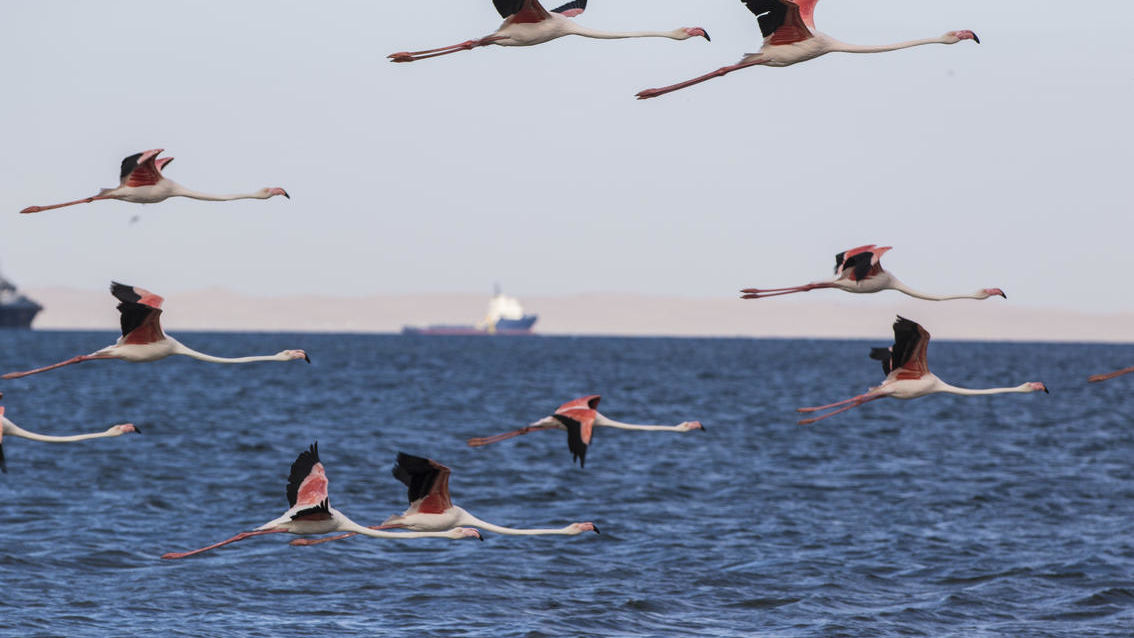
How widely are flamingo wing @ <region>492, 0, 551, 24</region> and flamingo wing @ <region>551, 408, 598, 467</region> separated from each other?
12.2 feet

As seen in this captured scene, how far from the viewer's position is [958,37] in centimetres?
1384

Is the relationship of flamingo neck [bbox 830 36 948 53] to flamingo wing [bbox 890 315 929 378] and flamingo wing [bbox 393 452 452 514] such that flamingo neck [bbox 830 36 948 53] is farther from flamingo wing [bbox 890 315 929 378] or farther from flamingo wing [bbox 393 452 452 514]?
flamingo wing [bbox 393 452 452 514]

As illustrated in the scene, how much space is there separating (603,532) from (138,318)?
23.0 m

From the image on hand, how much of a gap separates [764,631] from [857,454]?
Answer: 115ft

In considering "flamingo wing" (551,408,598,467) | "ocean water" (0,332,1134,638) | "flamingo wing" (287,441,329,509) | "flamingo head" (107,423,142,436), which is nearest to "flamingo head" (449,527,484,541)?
"flamingo wing" (287,441,329,509)

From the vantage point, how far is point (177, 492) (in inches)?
1706

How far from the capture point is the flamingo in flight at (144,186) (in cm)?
1401

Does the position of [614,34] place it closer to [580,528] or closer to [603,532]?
[580,528]

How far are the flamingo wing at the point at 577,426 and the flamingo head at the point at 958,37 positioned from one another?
5.02 m

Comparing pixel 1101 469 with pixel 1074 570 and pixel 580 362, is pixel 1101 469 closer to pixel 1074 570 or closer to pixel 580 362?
pixel 1074 570

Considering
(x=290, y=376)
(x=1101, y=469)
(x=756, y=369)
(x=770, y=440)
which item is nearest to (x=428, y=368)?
(x=290, y=376)

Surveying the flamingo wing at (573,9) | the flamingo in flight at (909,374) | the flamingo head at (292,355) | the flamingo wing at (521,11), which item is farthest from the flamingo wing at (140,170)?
the flamingo in flight at (909,374)

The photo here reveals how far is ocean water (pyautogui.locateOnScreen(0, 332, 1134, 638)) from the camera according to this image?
26.4 metres

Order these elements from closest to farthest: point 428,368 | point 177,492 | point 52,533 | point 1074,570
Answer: point 1074,570 < point 52,533 < point 177,492 < point 428,368
